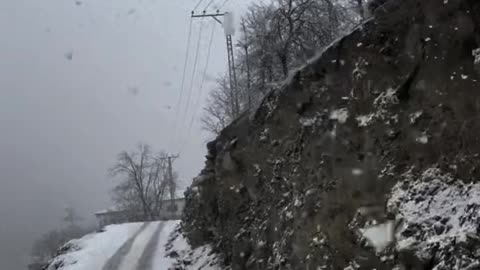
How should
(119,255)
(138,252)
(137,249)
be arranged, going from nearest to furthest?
(119,255), (138,252), (137,249)

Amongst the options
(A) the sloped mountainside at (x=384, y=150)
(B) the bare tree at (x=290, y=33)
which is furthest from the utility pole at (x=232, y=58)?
(A) the sloped mountainside at (x=384, y=150)

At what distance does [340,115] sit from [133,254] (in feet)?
61.3

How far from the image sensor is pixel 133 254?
25094 millimetres

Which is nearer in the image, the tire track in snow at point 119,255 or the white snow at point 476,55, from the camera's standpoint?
the white snow at point 476,55

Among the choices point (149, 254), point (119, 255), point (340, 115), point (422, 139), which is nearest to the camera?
point (422, 139)

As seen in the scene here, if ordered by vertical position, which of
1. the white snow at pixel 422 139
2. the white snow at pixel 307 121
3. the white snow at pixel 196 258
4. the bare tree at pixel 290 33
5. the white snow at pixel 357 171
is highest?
the bare tree at pixel 290 33

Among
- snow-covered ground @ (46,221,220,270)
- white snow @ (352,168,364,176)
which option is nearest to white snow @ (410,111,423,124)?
white snow @ (352,168,364,176)

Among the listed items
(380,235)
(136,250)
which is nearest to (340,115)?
(380,235)

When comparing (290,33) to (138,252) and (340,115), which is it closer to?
(138,252)

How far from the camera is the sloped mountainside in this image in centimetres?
573

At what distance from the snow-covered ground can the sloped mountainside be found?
7285mm

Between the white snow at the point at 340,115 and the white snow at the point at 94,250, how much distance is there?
16.6 meters

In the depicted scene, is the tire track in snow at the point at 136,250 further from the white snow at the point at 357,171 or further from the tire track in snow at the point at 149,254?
the white snow at the point at 357,171

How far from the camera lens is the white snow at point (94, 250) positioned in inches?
911
